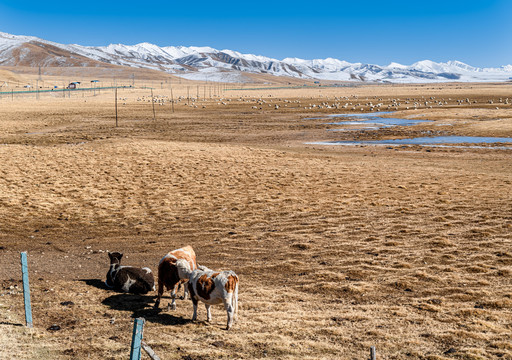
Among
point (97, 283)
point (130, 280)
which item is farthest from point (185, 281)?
point (97, 283)

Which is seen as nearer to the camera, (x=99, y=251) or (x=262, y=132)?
(x=99, y=251)

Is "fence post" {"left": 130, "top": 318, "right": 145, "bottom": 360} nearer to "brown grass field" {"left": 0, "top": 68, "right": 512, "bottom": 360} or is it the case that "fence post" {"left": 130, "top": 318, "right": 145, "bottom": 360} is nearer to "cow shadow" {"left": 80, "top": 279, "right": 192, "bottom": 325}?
"brown grass field" {"left": 0, "top": 68, "right": 512, "bottom": 360}

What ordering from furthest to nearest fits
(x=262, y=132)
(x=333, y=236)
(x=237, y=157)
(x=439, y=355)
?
(x=262, y=132), (x=237, y=157), (x=333, y=236), (x=439, y=355)

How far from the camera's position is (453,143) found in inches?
1412

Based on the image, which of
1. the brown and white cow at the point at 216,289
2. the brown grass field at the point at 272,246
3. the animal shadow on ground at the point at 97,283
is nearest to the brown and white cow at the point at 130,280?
the animal shadow on ground at the point at 97,283

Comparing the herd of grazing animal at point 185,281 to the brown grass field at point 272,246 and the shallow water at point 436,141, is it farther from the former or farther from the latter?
the shallow water at point 436,141

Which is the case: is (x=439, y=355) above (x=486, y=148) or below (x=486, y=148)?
below

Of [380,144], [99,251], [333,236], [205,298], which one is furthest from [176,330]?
[380,144]

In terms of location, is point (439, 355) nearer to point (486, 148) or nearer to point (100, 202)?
point (100, 202)

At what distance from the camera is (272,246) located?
13.5 m

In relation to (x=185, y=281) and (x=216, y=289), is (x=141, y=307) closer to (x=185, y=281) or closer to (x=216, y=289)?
(x=185, y=281)

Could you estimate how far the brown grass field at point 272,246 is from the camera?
788 cm

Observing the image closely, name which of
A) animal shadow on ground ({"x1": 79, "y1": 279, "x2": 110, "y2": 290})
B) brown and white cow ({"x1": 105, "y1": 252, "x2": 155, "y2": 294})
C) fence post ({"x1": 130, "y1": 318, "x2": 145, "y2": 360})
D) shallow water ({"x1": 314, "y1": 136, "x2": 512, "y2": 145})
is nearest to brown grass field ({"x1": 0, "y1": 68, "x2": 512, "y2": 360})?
animal shadow on ground ({"x1": 79, "y1": 279, "x2": 110, "y2": 290})

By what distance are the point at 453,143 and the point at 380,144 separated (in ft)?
18.1
